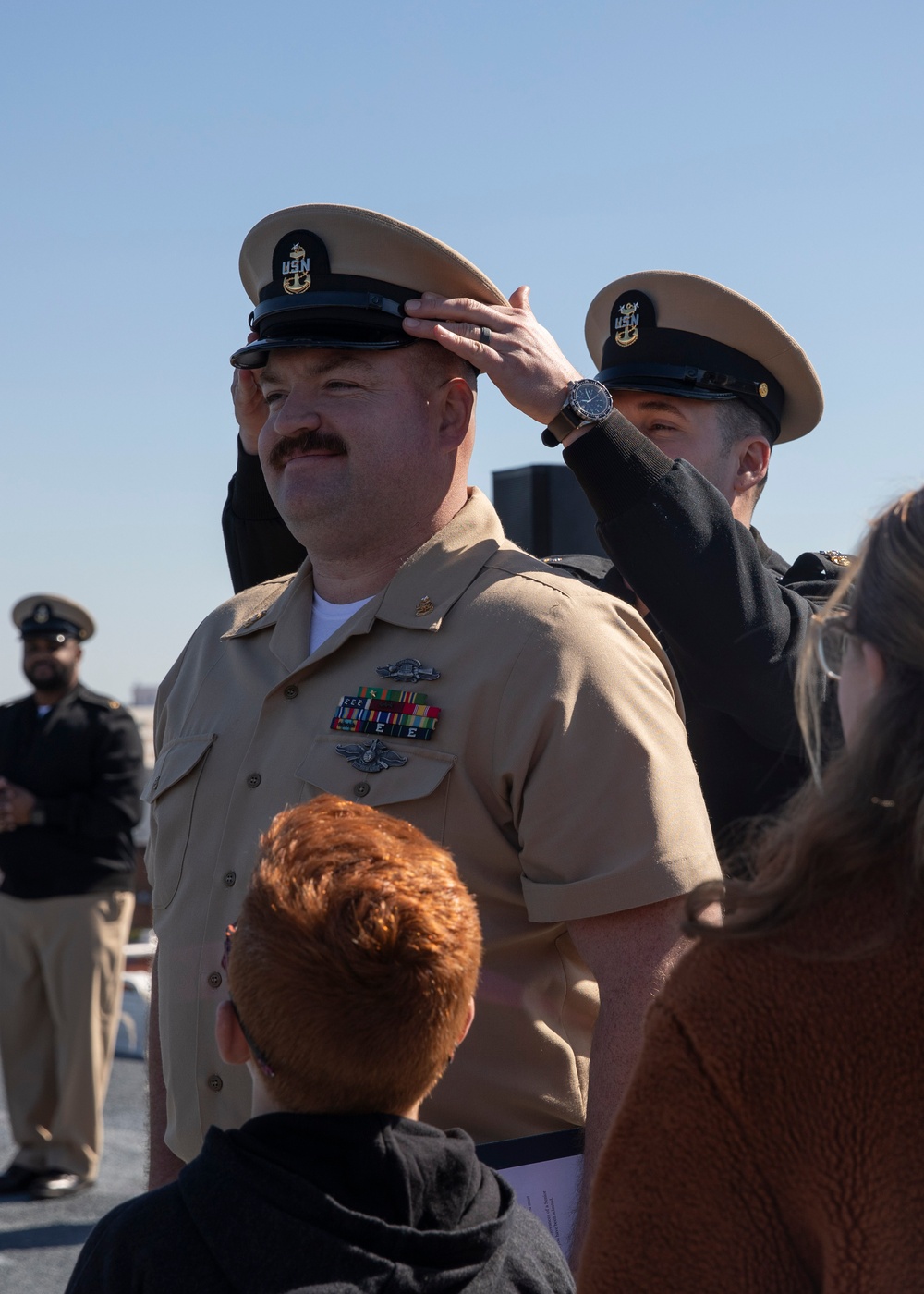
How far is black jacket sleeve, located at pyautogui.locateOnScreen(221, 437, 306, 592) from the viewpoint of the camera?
2.82m

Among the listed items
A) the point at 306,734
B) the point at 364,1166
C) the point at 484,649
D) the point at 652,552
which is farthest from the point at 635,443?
the point at 364,1166

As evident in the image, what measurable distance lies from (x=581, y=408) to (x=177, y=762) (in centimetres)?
85

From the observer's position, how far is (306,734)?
212 cm

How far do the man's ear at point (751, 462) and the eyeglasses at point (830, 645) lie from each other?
1606 millimetres

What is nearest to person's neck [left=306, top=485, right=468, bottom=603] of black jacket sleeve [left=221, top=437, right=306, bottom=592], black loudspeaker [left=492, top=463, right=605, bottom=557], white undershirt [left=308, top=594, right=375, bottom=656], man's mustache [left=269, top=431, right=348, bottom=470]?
white undershirt [left=308, top=594, right=375, bottom=656]

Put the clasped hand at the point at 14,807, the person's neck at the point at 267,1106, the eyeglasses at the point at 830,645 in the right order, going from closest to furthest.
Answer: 1. the eyeglasses at the point at 830,645
2. the person's neck at the point at 267,1106
3. the clasped hand at the point at 14,807

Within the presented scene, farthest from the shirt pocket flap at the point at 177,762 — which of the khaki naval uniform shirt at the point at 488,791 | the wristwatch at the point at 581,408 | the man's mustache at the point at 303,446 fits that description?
the wristwatch at the point at 581,408

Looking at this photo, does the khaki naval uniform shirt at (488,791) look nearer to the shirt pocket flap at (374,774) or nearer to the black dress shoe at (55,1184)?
the shirt pocket flap at (374,774)

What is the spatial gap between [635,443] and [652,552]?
17 centimetres

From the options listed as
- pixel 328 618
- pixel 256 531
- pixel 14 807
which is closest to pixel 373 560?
pixel 328 618

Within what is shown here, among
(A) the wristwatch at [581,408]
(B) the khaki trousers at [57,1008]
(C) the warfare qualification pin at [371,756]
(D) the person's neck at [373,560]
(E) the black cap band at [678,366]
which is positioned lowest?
(B) the khaki trousers at [57,1008]

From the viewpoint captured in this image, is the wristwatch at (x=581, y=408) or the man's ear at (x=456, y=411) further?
the man's ear at (x=456, y=411)

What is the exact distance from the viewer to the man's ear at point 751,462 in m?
2.84

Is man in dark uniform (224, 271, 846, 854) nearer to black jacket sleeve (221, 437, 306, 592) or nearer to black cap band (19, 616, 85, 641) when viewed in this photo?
black jacket sleeve (221, 437, 306, 592)
